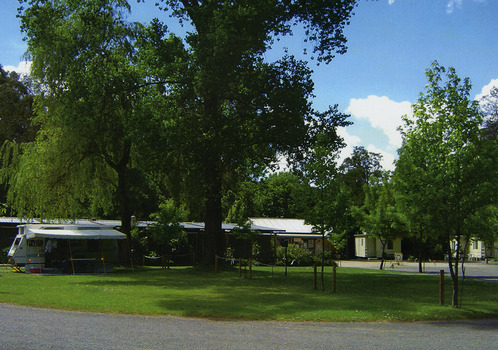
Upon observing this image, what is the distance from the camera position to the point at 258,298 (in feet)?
55.3

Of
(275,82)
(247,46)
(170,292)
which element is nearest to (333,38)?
(275,82)

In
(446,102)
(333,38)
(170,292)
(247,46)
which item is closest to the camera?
(446,102)

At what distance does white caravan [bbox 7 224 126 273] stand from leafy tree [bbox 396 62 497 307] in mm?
18351

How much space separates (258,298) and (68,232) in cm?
1475

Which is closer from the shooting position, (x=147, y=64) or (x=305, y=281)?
(x=305, y=281)

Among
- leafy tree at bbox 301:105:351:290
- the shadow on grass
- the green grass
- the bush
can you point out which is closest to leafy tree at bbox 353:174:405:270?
the bush

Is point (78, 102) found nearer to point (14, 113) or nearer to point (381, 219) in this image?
point (381, 219)

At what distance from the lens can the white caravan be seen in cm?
2794

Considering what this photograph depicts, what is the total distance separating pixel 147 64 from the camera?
26234mm

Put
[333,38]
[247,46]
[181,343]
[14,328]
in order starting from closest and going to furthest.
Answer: [181,343]
[14,328]
[247,46]
[333,38]

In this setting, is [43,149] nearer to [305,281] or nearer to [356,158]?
[305,281]

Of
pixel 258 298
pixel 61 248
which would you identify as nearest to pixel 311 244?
pixel 61 248

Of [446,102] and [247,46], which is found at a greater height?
[247,46]

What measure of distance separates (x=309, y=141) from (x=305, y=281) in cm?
699
